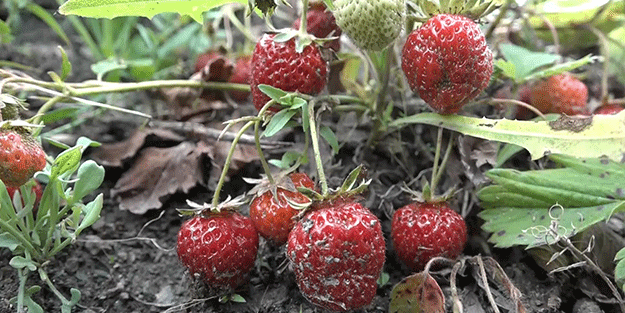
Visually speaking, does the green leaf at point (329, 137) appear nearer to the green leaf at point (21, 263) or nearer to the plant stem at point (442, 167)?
the plant stem at point (442, 167)

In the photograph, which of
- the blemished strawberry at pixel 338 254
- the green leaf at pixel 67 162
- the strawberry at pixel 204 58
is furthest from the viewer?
the strawberry at pixel 204 58

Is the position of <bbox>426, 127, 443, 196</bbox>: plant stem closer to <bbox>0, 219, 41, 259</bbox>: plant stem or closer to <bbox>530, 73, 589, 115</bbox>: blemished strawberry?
<bbox>530, 73, 589, 115</bbox>: blemished strawberry

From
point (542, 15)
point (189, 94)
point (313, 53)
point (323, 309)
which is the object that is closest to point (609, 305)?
point (323, 309)

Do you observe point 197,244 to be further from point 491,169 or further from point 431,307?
point 491,169

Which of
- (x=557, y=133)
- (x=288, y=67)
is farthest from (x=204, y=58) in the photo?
(x=557, y=133)

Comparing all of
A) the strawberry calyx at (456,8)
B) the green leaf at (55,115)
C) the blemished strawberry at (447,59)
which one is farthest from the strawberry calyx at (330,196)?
the green leaf at (55,115)
